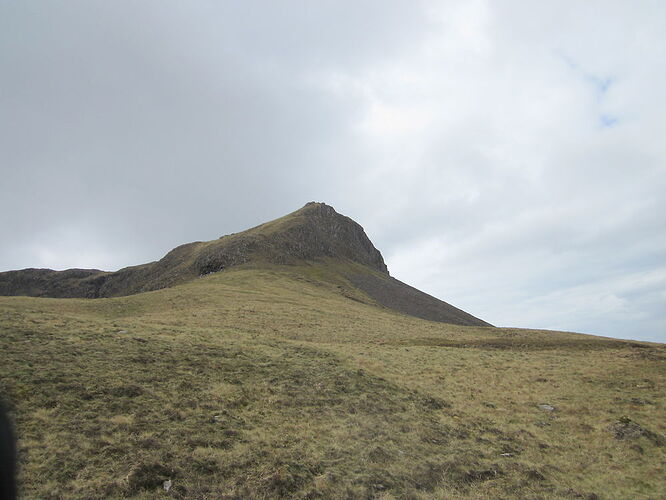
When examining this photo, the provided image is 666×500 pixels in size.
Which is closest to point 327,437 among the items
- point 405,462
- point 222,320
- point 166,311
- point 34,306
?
point 405,462

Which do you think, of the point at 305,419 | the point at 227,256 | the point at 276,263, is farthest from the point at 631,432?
the point at 227,256

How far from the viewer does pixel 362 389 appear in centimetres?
2406

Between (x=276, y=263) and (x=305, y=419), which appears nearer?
(x=305, y=419)

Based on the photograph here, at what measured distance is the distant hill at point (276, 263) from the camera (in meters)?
105

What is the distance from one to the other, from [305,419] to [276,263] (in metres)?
89.6

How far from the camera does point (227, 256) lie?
345 ft

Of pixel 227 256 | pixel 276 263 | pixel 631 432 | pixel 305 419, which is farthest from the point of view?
pixel 276 263

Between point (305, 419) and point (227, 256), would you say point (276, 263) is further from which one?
point (305, 419)

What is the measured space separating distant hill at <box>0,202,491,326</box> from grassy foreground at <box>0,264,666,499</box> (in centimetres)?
6756

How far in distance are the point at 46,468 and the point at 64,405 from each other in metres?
4.32

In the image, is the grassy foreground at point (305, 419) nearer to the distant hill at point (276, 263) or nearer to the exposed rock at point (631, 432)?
the exposed rock at point (631, 432)

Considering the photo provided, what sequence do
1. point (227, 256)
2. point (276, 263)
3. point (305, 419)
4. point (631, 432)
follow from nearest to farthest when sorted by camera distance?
1. point (305, 419)
2. point (631, 432)
3. point (227, 256)
4. point (276, 263)

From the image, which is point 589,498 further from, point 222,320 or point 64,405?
point 222,320

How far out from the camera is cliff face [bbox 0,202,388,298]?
108m
